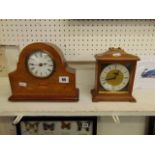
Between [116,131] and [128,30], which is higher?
[128,30]

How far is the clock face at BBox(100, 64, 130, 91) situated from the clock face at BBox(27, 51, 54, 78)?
224 mm

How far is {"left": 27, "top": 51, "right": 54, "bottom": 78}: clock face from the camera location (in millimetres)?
870

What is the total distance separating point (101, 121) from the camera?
4.14 ft

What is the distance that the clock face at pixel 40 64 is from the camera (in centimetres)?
87

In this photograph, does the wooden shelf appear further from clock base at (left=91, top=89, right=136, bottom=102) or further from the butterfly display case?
the butterfly display case

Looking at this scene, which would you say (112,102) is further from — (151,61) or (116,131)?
(116,131)

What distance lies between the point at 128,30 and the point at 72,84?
374 mm

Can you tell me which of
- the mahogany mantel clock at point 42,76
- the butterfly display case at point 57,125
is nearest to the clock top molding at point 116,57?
the mahogany mantel clock at point 42,76

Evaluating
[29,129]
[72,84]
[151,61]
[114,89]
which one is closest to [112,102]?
[114,89]

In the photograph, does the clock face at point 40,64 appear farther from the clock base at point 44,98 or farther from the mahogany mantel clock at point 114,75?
the mahogany mantel clock at point 114,75

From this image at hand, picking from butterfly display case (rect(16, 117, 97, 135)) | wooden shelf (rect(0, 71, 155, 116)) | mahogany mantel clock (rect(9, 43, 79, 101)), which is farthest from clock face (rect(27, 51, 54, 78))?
butterfly display case (rect(16, 117, 97, 135))

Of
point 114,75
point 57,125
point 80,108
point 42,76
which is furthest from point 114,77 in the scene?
point 57,125

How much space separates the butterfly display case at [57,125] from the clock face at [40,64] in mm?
374

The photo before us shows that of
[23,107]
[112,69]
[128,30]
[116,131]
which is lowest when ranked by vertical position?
[116,131]
